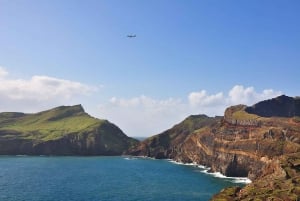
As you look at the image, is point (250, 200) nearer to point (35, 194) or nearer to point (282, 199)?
point (282, 199)

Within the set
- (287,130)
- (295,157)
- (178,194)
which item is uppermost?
(287,130)

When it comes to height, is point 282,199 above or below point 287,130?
below

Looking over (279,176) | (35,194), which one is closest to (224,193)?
(279,176)

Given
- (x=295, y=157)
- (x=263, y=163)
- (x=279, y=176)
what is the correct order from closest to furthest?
(x=279, y=176) → (x=295, y=157) → (x=263, y=163)

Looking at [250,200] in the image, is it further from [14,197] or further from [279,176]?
[14,197]

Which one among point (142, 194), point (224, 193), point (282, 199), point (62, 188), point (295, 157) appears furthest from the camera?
point (62, 188)

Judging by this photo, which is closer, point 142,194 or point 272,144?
point 142,194

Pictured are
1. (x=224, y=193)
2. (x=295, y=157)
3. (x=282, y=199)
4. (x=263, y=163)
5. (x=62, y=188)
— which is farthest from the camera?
(x=263, y=163)

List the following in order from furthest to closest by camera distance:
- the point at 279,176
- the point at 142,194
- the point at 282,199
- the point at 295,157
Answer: the point at 142,194 < the point at 295,157 < the point at 279,176 < the point at 282,199

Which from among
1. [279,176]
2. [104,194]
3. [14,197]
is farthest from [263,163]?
[14,197]
